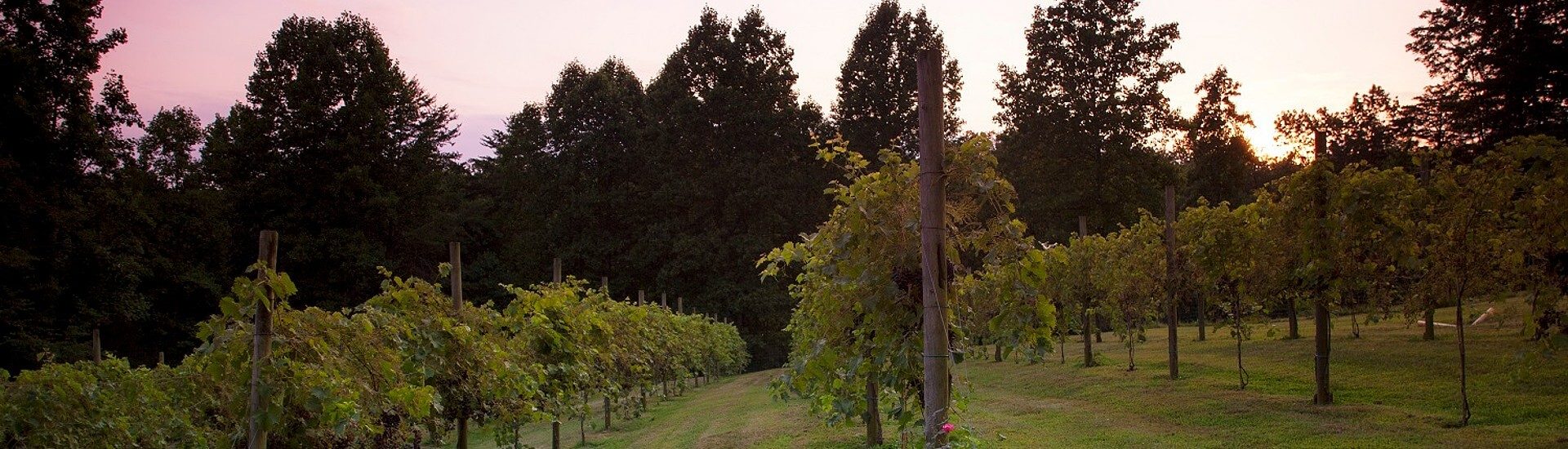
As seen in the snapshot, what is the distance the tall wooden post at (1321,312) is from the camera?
41.0ft

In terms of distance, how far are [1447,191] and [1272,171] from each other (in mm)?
52991

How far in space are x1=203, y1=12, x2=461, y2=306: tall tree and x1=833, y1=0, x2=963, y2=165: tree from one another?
59.8 feet

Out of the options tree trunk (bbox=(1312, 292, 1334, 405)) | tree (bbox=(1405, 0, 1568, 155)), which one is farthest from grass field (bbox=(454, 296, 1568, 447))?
tree (bbox=(1405, 0, 1568, 155))

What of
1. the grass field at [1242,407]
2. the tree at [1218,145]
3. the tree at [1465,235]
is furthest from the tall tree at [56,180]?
the tree at [1218,145]

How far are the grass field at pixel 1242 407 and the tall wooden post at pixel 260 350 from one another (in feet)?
14.6

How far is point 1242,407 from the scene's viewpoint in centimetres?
1402

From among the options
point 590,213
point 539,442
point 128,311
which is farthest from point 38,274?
point 590,213

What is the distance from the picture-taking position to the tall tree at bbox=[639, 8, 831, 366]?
42.9 m

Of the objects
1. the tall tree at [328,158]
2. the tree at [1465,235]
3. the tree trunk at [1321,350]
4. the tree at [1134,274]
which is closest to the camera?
the tree at [1465,235]

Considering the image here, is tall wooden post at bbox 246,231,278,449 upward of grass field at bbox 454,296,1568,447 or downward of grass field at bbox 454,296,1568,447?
upward

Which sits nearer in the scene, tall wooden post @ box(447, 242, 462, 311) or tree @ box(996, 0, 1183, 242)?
tall wooden post @ box(447, 242, 462, 311)

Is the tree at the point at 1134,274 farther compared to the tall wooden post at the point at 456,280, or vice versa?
the tree at the point at 1134,274

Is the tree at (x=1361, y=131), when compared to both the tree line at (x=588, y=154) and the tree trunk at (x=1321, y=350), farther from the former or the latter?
the tree trunk at (x=1321, y=350)

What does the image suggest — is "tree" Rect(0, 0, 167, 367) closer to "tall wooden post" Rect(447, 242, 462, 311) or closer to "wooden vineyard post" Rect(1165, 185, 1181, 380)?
"tall wooden post" Rect(447, 242, 462, 311)
